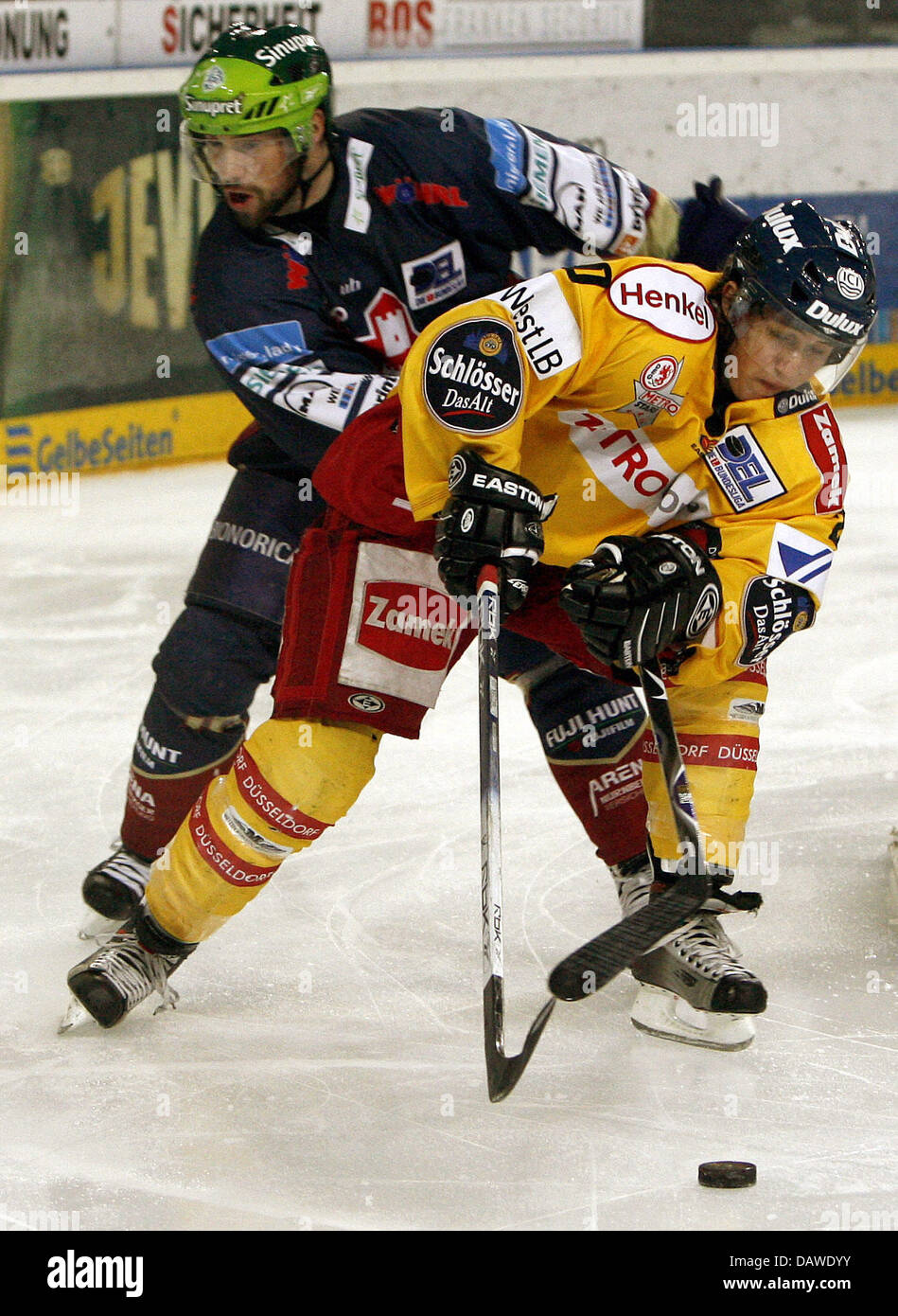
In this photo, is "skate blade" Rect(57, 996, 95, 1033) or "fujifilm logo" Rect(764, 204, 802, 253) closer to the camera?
"fujifilm logo" Rect(764, 204, 802, 253)

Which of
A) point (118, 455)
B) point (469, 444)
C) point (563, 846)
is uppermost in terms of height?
point (469, 444)

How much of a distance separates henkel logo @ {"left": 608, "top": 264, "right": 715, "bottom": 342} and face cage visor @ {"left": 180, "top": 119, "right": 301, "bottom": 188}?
27.1 inches

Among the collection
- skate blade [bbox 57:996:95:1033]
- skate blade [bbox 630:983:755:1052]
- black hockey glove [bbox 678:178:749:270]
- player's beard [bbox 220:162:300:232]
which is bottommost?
Result: skate blade [bbox 57:996:95:1033]

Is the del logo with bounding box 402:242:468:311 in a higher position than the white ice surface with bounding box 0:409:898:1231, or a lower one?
higher

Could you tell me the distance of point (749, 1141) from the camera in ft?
6.75

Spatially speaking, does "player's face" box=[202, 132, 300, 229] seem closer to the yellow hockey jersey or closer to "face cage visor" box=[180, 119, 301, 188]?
"face cage visor" box=[180, 119, 301, 188]

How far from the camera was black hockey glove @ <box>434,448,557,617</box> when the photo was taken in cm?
209

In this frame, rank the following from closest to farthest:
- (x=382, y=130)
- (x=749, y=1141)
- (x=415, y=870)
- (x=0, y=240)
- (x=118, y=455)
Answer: (x=749, y=1141) < (x=382, y=130) < (x=415, y=870) < (x=0, y=240) < (x=118, y=455)

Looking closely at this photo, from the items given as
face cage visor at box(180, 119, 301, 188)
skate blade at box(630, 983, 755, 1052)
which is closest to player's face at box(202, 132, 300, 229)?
face cage visor at box(180, 119, 301, 188)

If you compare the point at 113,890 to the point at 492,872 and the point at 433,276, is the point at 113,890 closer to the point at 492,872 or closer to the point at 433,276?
the point at 492,872
